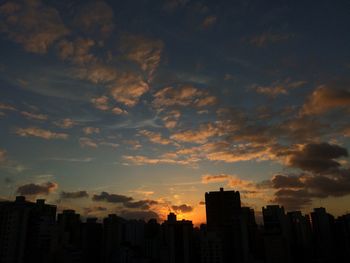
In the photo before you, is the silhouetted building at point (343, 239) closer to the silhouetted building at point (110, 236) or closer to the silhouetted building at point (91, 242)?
the silhouetted building at point (110, 236)

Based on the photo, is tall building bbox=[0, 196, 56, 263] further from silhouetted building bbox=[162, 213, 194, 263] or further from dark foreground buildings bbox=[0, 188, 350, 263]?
silhouetted building bbox=[162, 213, 194, 263]

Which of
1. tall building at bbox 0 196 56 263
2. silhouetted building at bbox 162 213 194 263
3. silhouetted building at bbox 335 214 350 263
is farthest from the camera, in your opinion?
silhouetted building at bbox 335 214 350 263

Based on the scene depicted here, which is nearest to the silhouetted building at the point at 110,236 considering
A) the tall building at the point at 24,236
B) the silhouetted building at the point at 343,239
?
the tall building at the point at 24,236

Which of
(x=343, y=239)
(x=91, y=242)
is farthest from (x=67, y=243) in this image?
(x=343, y=239)

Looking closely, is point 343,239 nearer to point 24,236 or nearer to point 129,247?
point 129,247

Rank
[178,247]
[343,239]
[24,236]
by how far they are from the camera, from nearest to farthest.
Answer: [24,236], [178,247], [343,239]

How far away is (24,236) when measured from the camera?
112125 millimetres

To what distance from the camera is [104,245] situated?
178000mm

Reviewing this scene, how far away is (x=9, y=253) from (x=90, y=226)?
79.0 meters

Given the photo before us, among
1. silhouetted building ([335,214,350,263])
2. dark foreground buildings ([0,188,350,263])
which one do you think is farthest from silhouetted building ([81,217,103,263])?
silhouetted building ([335,214,350,263])

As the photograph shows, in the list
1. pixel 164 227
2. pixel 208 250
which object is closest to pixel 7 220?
pixel 208 250

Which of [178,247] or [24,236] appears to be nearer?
[24,236]

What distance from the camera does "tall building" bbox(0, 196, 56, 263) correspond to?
10825cm

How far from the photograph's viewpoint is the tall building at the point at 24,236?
4262 inches
